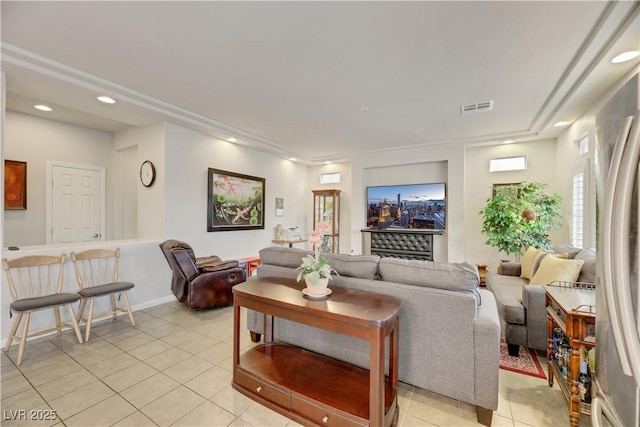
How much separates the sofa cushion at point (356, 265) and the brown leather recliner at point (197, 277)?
77.6 inches

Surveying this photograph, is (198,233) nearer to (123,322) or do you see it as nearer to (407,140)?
(123,322)

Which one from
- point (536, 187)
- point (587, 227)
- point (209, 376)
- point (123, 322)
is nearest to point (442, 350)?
point (209, 376)

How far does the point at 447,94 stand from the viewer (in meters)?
3.32

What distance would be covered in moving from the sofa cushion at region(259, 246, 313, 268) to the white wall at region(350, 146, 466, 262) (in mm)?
3932

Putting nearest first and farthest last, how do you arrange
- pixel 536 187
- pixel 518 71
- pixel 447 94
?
1. pixel 518 71
2. pixel 447 94
3. pixel 536 187

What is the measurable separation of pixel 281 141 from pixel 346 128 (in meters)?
1.51

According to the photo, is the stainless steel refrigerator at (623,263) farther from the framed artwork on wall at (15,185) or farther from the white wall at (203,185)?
the framed artwork on wall at (15,185)

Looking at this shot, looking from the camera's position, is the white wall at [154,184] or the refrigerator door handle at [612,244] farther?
the white wall at [154,184]

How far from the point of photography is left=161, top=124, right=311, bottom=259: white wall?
163 inches

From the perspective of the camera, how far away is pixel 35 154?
4102mm

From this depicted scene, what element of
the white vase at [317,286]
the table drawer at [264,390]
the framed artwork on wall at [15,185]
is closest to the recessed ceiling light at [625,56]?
the white vase at [317,286]

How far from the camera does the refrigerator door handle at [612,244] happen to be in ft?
2.69

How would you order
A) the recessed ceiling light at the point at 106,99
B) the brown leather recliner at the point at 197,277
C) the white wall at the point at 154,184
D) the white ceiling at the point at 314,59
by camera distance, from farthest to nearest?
the white wall at the point at 154,184 < the brown leather recliner at the point at 197,277 < the recessed ceiling light at the point at 106,99 < the white ceiling at the point at 314,59

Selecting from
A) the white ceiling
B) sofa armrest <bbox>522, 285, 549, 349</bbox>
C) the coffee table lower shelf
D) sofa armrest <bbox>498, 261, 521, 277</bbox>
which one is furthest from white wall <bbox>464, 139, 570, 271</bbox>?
the coffee table lower shelf
